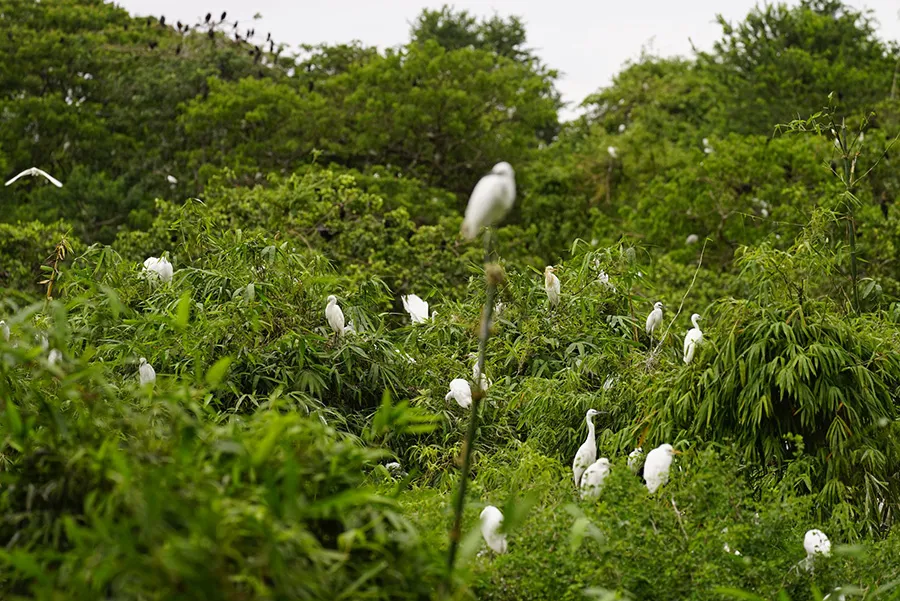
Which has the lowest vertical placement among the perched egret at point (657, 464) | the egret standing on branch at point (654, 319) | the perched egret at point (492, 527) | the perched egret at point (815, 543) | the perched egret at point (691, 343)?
the perched egret at point (492, 527)

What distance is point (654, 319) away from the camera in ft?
19.1

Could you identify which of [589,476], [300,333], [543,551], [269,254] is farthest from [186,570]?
[269,254]

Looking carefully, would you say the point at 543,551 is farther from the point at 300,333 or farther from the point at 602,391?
the point at 300,333

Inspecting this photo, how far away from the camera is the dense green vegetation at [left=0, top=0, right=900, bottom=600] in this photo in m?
1.97

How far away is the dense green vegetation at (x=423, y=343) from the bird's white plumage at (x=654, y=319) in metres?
0.16

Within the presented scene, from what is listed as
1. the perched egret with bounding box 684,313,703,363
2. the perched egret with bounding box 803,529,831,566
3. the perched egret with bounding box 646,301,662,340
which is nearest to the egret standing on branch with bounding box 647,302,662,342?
the perched egret with bounding box 646,301,662,340

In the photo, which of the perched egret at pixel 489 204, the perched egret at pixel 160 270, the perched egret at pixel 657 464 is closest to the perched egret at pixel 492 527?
the perched egret at pixel 657 464

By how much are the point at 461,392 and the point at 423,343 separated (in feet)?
3.13

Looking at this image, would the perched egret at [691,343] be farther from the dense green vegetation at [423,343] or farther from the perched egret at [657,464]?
the perched egret at [657,464]

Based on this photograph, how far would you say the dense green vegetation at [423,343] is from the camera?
1975 mm

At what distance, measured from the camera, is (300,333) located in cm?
539

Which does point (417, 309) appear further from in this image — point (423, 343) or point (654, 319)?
point (654, 319)

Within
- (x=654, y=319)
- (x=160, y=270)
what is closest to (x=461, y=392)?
(x=654, y=319)

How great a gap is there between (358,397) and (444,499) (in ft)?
5.75
